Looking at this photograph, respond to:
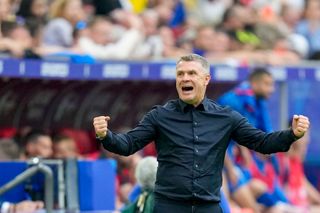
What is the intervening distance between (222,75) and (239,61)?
4.42ft

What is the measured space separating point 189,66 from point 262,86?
5663 millimetres

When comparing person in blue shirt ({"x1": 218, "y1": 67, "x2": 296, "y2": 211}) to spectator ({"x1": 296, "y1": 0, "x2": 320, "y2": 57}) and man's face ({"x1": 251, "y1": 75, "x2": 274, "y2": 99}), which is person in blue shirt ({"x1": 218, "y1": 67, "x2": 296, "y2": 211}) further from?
spectator ({"x1": 296, "y1": 0, "x2": 320, "y2": 57})

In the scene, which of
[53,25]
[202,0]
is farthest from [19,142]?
[202,0]

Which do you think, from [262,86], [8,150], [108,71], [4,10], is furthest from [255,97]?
[8,150]

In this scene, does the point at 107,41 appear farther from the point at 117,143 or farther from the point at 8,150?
the point at 117,143

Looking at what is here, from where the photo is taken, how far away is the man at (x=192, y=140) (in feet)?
26.5

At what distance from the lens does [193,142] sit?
817 centimetres

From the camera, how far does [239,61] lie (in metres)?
15.4

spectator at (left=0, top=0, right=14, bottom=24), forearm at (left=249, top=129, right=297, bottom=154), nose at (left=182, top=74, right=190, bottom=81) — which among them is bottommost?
forearm at (left=249, top=129, right=297, bottom=154)

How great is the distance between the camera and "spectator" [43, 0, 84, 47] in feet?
46.2

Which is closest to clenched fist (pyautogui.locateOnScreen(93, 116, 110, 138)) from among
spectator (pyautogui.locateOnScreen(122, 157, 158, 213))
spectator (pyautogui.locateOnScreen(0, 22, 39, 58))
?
spectator (pyautogui.locateOnScreen(122, 157, 158, 213))

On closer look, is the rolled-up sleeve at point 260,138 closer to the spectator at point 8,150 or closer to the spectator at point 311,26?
the spectator at point 8,150

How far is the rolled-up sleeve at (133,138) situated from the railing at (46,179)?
6.26 feet

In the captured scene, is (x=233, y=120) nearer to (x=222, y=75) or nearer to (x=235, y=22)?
(x=222, y=75)
